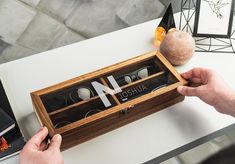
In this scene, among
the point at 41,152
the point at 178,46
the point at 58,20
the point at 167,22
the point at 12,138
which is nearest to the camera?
the point at 41,152

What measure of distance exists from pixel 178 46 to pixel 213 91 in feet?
0.61

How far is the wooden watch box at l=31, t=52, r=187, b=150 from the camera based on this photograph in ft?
2.93

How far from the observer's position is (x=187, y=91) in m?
0.96

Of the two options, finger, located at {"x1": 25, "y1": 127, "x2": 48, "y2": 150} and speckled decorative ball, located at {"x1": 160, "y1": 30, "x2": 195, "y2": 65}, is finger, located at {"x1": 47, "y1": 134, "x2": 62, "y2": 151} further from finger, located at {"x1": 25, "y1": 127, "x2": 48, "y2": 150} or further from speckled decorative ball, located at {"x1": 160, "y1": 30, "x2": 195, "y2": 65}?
speckled decorative ball, located at {"x1": 160, "y1": 30, "x2": 195, "y2": 65}

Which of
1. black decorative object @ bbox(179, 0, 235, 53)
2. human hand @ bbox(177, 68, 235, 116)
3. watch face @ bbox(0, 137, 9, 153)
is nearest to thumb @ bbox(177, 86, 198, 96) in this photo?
human hand @ bbox(177, 68, 235, 116)

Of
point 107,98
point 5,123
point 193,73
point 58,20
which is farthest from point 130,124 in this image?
point 58,20

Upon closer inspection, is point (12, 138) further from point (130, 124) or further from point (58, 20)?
point (58, 20)

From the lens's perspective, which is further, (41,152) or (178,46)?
(178,46)

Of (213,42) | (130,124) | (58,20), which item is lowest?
(130,124)

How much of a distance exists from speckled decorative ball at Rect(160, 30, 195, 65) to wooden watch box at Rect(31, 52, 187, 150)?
0.15 ft

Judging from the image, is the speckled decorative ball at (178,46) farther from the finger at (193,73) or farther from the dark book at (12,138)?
the dark book at (12,138)

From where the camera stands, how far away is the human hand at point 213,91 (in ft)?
3.00

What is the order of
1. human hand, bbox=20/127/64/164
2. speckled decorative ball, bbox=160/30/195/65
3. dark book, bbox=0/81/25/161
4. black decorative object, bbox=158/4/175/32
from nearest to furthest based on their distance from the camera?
1. human hand, bbox=20/127/64/164
2. dark book, bbox=0/81/25/161
3. speckled decorative ball, bbox=160/30/195/65
4. black decorative object, bbox=158/4/175/32

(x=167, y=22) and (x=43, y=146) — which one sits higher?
(x=167, y=22)
